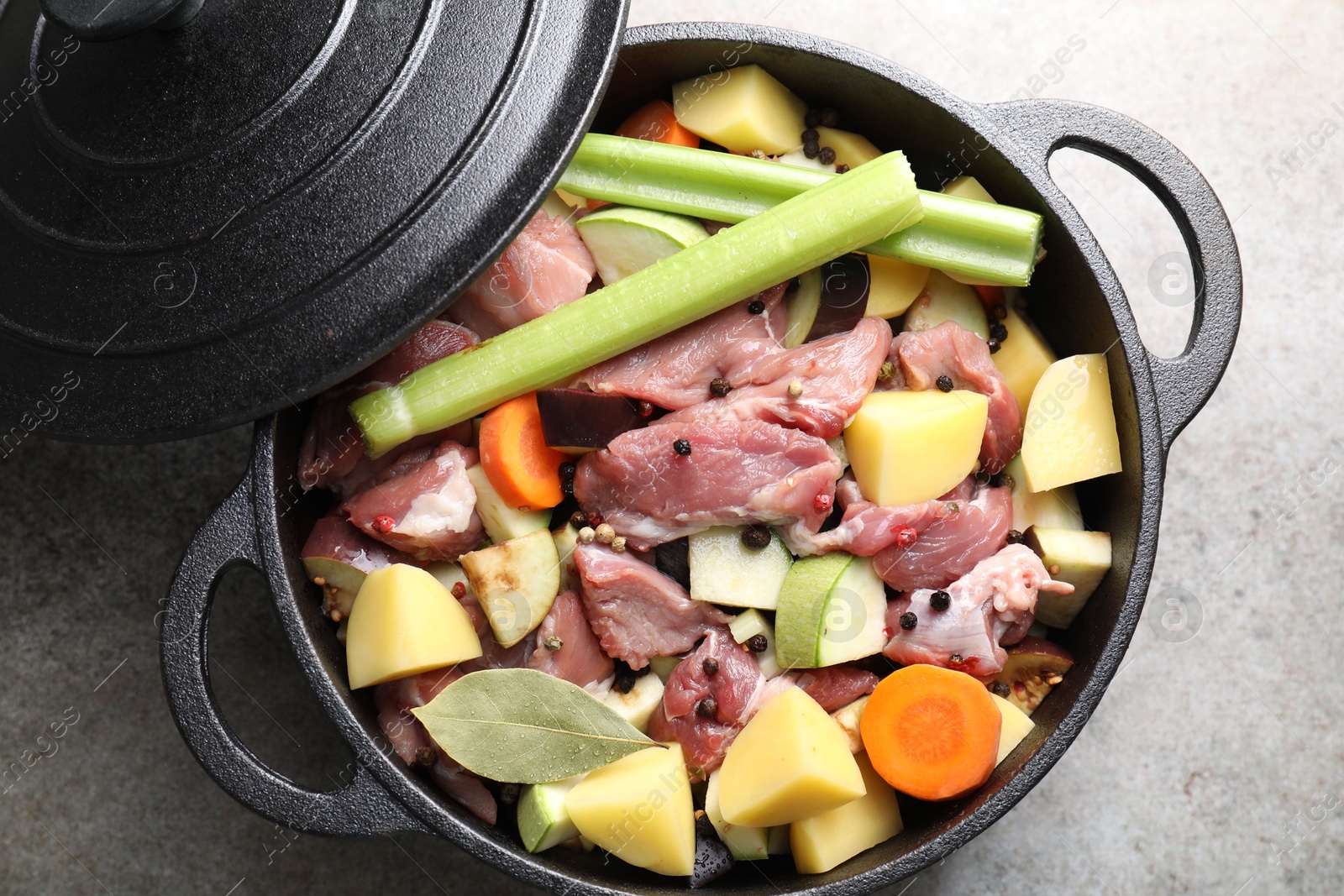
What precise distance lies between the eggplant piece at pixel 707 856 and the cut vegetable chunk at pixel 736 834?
0.02 metres

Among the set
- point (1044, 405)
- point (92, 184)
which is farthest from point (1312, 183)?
point (92, 184)

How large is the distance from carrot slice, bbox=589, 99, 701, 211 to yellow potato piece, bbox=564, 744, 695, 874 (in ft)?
5.22

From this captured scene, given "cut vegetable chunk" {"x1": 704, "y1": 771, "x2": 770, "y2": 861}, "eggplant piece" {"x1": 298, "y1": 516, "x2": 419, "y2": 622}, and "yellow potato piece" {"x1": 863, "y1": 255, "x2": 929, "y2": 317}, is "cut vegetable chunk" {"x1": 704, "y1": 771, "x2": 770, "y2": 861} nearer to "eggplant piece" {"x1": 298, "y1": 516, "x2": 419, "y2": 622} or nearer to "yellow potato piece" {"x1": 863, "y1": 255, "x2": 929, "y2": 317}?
"eggplant piece" {"x1": 298, "y1": 516, "x2": 419, "y2": 622}

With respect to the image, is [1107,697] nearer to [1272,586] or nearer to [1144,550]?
[1272,586]

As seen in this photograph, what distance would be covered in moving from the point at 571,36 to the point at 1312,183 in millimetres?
2915

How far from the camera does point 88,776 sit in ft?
10.4

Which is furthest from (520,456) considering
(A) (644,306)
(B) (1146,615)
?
(B) (1146,615)

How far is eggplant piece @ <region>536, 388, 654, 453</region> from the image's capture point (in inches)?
98.0

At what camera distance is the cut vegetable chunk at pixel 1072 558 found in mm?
2584

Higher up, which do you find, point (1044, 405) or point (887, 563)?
point (1044, 405)

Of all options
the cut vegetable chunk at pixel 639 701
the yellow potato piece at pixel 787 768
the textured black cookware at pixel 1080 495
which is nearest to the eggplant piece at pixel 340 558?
the textured black cookware at pixel 1080 495

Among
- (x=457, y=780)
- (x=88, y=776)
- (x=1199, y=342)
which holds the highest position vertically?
(x=1199, y=342)

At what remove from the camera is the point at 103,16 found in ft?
5.91

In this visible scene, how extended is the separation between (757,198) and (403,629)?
1515 millimetres
